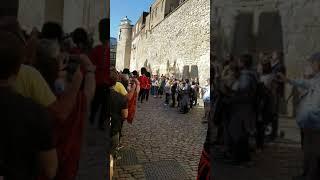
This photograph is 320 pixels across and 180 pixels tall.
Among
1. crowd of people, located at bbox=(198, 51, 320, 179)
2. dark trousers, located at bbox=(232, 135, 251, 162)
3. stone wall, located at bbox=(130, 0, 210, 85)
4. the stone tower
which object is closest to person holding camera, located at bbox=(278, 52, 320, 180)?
crowd of people, located at bbox=(198, 51, 320, 179)

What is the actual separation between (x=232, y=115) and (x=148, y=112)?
1.19 m

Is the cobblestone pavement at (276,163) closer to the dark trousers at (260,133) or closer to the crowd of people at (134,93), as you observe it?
the dark trousers at (260,133)

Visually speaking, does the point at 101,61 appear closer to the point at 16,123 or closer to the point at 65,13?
the point at 65,13

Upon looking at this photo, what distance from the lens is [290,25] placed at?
3.06 feet

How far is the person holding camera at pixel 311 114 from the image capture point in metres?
0.92

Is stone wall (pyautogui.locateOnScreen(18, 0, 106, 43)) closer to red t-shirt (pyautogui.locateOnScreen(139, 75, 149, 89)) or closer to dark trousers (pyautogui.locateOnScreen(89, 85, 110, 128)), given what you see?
dark trousers (pyautogui.locateOnScreen(89, 85, 110, 128))

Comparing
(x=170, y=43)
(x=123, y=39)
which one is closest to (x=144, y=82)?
(x=170, y=43)

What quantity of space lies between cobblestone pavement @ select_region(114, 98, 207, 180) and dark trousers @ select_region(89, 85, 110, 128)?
1.39ft

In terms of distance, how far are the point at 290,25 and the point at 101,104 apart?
1.79 ft

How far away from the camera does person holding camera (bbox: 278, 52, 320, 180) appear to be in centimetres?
92

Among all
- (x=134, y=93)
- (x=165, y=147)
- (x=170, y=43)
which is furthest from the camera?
(x=170, y=43)

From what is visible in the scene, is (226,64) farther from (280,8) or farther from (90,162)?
(90,162)

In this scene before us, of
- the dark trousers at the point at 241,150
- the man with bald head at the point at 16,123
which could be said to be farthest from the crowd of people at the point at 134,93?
the dark trousers at the point at 241,150

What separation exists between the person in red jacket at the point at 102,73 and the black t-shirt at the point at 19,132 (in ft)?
0.48
